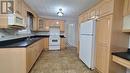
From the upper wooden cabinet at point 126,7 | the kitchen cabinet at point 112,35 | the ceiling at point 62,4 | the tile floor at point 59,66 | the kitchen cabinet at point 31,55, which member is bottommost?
the tile floor at point 59,66

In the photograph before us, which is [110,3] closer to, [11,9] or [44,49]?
[11,9]

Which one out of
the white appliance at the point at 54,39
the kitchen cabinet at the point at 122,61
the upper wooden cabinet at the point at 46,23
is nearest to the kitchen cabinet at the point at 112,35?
the kitchen cabinet at the point at 122,61

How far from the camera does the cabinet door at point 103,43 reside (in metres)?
2.59

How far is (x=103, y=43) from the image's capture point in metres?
2.84

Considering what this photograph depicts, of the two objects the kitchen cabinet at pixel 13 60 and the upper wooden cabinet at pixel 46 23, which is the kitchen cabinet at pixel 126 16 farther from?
the upper wooden cabinet at pixel 46 23

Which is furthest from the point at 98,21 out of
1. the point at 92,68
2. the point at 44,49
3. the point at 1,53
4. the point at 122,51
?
the point at 44,49

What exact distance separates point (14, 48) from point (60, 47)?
494cm

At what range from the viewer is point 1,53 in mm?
2410

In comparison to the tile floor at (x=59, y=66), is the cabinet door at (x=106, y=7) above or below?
above

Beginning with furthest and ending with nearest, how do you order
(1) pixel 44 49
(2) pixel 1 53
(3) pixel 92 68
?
(1) pixel 44 49 → (3) pixel 92 68 → (2) pixel 1 53

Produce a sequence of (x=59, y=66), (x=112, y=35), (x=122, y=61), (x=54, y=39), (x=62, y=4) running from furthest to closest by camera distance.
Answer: (x=54, y=39), (x=62, y=4), (x=59, y=66), (x=112, y=35), (x=122, y=61)

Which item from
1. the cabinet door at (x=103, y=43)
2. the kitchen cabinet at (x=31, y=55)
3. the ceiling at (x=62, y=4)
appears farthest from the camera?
the ceiling at (x=62, y=4)

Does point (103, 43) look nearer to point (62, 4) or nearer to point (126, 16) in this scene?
point (126, 16)

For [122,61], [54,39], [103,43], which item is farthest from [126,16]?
[54,39]
